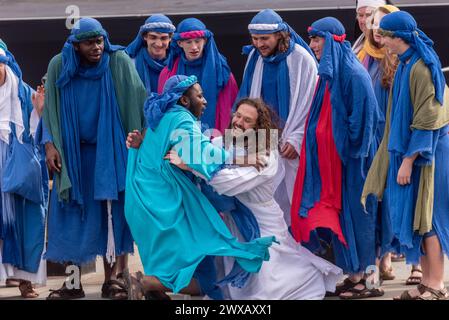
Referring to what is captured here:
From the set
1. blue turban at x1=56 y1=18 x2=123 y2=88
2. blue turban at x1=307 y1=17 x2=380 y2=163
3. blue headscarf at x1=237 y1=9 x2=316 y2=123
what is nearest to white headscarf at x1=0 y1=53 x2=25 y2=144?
blue turban at x1=56 y1=18 x2=123 y2=88

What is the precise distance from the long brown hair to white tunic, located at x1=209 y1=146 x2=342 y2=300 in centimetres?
103

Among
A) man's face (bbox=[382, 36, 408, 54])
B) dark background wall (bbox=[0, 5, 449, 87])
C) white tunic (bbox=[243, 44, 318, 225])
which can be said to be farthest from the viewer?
dark background wall (bbox=[0, 5, 449, 87])

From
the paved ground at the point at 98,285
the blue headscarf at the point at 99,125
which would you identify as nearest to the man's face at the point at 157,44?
the blue headscarf at the point at 99,125

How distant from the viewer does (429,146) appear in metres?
7.53

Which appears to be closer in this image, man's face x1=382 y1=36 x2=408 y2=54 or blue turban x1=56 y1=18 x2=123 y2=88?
man's face x1=382 y1=36 x2=408 y2=54

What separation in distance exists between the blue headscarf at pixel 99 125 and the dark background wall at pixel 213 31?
2.29 metres

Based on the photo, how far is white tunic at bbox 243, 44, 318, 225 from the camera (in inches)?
323

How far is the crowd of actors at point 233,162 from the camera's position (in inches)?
293

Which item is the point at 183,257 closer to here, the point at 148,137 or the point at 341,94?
the point at 148,137

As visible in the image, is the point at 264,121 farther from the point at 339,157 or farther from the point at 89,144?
the point at 89,144

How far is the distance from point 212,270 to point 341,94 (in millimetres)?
1319

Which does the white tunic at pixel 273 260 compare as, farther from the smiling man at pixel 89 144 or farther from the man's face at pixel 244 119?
the smiling man at pixel 89 144

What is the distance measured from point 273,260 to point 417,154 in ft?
3.23

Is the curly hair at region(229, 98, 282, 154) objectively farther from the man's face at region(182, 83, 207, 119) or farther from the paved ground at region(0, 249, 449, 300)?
the paved ground at region(0, 249, 449, 300)
